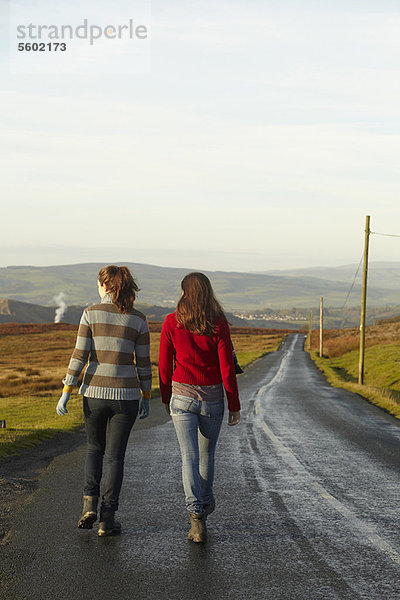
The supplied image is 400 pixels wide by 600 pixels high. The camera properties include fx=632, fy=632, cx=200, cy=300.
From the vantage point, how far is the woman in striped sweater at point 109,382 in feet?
19.4

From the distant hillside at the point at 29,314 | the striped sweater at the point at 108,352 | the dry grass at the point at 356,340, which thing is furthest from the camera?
the distant hillside at the point at 29,314

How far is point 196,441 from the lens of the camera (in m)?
5.84

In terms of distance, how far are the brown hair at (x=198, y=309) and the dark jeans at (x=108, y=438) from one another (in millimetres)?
963

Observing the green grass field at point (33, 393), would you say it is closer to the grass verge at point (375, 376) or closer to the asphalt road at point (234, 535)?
the asphalt road at point (234, 535)

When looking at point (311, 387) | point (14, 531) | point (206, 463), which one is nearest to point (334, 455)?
point (206, 463)

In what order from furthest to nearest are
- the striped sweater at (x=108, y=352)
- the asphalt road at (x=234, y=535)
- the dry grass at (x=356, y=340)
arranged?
the dry grass at (x=356, y=340), the striped sweater at (x=108, y=352), the asphalt road at (x=234, y=535)

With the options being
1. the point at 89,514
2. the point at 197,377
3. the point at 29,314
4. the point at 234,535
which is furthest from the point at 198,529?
the point at 29,314

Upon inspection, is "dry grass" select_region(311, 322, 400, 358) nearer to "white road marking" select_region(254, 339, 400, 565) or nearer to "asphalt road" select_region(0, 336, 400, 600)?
"white road marking" select_region(254, 339, 400, 565)

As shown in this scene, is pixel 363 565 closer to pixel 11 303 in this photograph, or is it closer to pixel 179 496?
pixel 179 496

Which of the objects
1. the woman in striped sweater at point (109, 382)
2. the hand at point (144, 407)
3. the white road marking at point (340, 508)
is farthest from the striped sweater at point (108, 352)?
the white road marking at point (340, 508)

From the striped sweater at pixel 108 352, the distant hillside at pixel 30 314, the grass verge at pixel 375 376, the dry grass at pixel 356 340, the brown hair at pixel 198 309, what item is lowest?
the distant hillside at pixel 30 314

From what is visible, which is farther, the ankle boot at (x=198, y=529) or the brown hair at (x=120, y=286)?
the brown hair at (x=120, y=286)

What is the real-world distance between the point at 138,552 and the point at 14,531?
138 centimetres

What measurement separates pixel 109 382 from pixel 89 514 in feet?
4.20
